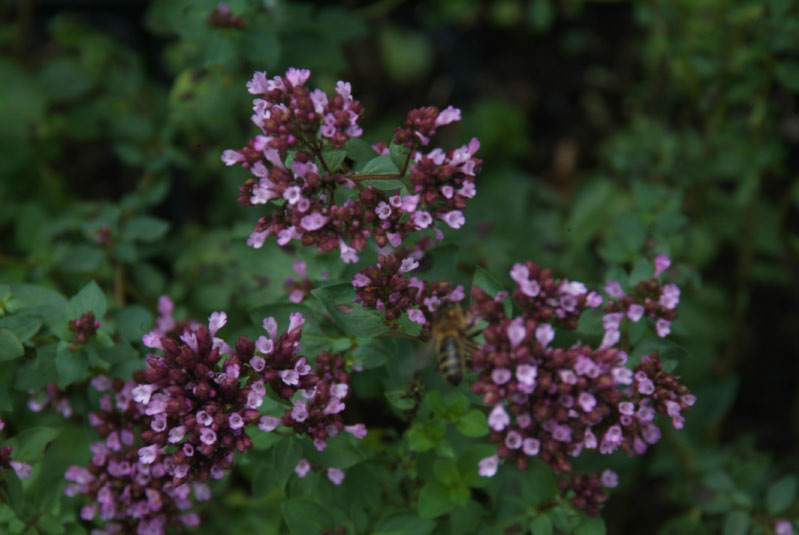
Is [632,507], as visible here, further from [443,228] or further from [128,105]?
[128,105]

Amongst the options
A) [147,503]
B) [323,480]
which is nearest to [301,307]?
[323,480]

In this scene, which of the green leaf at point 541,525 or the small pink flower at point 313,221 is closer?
the small pink flower at point 313,221

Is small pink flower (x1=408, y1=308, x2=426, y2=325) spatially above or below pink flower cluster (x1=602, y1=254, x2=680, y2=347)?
above

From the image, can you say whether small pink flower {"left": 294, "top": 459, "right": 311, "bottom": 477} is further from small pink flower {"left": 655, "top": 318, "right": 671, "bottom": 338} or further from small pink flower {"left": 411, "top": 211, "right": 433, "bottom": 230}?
small pink flower {"left": 655, "top": 318, "right": 671, "bottom": 338}

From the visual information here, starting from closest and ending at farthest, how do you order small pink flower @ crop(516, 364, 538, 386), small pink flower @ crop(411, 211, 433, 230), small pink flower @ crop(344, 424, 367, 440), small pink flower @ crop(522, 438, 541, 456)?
small pink flower @ crop(516, 364, 538, 386)
small pink flower @ crop(522, 438, 541, 456)
small pink flower @ crop(411, 211, 433, 230)
small pink flower @ crop(344, 424, 367, 440)

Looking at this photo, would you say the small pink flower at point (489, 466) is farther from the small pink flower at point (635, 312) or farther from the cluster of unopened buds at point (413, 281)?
the small pink flower at point (635, 312)

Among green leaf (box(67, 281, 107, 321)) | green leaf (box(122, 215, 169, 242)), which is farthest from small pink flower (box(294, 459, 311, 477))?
green leaf (box(122, 215, 169, 242))

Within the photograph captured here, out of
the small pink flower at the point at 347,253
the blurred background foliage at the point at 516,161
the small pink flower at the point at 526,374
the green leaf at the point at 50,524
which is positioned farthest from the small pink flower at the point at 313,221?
the green leaf at the point at 50,524
